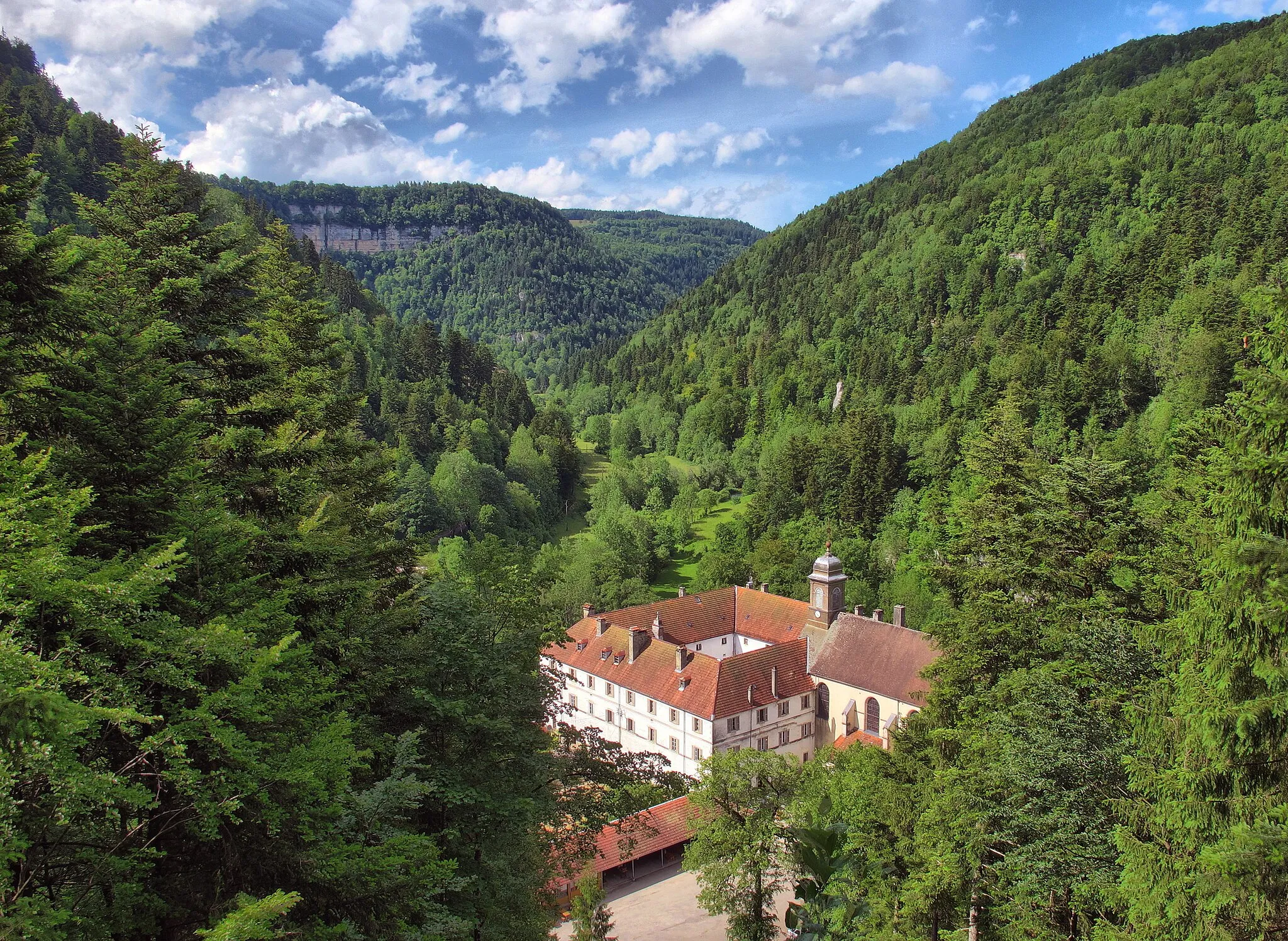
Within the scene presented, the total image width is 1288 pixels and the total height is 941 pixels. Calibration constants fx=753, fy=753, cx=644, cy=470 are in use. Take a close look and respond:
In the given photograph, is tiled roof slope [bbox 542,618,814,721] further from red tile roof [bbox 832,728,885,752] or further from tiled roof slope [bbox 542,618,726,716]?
red tile roof [bbox 832,728,885,752]

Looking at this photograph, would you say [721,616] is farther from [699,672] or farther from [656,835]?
[656,835]

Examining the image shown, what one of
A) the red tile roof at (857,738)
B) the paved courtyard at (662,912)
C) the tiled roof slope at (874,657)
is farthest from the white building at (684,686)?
the paved courtyard at (662,912)

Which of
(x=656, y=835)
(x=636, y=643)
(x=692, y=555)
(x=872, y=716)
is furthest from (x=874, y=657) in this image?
(x=692, y=555)

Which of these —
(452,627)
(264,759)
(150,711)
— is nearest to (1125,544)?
(452,627)

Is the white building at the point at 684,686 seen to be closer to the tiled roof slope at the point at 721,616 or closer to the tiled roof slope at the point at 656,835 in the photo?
the tiled roof slope at the point at 721,616

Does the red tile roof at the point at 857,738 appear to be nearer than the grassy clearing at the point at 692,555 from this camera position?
Yes

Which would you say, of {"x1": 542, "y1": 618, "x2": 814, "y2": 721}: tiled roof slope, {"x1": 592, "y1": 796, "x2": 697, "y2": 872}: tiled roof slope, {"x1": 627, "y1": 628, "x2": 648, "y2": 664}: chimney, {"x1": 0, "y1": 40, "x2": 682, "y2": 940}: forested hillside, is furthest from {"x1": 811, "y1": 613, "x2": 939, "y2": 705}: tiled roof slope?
{"x1": 0, "y1": 40, "x2": 682, "y2": 940}: forested hillside

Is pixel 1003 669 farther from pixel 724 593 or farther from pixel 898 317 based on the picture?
pixel 898 317
